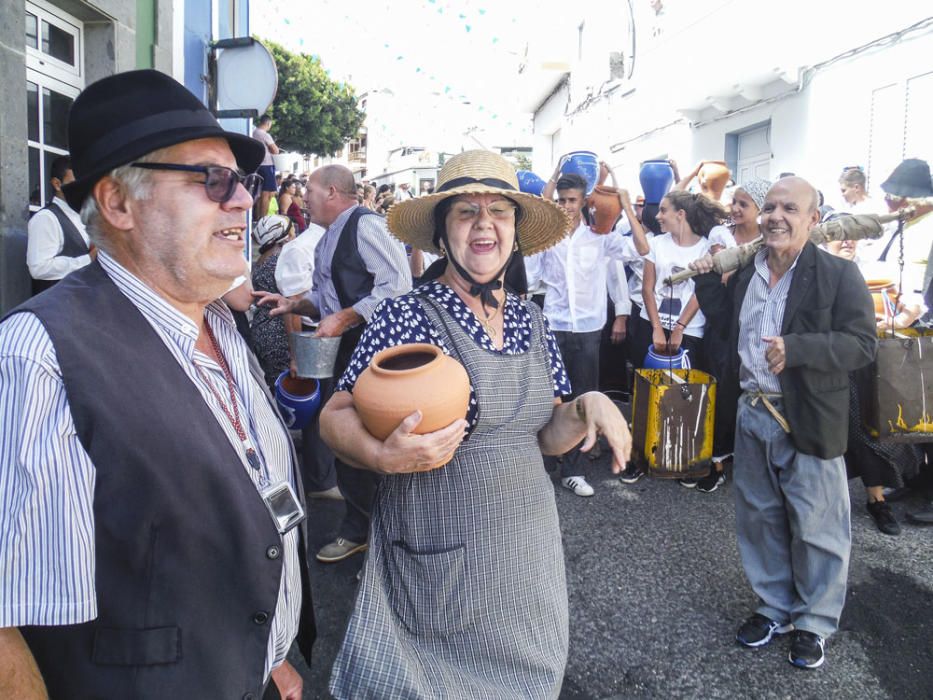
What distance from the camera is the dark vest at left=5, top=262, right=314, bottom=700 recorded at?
109cm

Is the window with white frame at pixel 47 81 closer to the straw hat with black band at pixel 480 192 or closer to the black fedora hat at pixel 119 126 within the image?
the straw hat with black band at pixel 480 192

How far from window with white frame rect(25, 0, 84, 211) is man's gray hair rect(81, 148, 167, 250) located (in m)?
4.08

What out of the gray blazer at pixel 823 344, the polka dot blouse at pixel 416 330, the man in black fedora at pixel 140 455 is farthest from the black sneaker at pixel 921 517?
the man in black fedora at pixel 140 455

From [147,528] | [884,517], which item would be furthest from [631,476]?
[147,528]

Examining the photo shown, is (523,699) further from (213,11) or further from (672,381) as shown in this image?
(213,11)

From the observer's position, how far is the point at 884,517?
13.7 ft

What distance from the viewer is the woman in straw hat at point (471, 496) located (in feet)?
5.33

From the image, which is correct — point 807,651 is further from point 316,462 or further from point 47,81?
point 47,81

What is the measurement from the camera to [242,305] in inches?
152

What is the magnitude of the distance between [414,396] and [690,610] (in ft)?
8.05

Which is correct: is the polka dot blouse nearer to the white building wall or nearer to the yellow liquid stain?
the yellow liquid stain

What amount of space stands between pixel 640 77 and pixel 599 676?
48.7ft

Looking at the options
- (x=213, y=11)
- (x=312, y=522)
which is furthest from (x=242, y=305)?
(x=213, y=11)

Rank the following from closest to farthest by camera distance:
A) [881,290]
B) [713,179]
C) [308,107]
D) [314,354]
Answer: [314,354] → [881,290] → [713,179] → [308,107]
